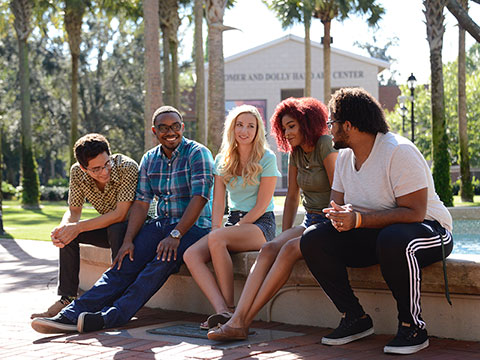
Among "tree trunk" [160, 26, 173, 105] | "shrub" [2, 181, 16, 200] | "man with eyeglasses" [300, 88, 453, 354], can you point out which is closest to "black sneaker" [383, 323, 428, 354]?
"man with eyeglasses" [300, 88, 453, 354]

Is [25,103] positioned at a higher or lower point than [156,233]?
higher

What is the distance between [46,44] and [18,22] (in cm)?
1821

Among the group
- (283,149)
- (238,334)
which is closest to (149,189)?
(283,149)

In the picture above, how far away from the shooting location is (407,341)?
13.5 feet

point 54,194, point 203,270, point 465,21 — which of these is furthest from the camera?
point 54,194

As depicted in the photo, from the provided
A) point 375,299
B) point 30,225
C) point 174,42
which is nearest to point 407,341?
point 375,299

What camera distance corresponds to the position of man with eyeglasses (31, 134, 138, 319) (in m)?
5.84

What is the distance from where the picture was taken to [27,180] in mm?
26703

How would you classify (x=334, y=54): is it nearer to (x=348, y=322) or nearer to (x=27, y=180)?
(x=27, y=180)

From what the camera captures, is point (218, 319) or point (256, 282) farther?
point (218, 319)

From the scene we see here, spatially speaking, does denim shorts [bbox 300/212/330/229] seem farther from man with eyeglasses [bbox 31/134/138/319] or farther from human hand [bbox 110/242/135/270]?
man with eyeglasses [bbox 31/134/138/319]

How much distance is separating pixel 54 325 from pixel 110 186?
1.45m

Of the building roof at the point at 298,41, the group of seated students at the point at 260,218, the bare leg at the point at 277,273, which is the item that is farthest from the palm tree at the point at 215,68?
the building roof at the point at 298,41

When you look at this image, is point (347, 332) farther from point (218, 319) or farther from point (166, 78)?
point (166, 78)
